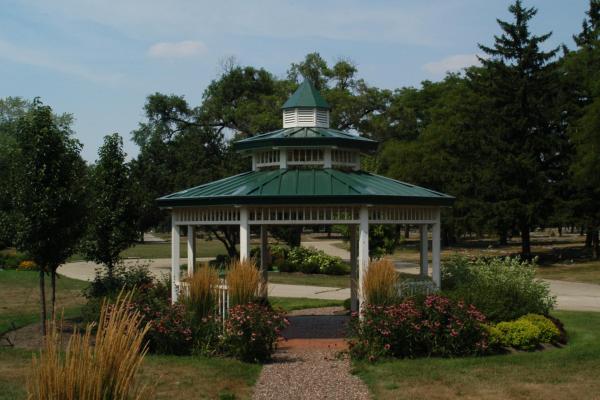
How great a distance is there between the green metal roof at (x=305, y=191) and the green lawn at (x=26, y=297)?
4.54m

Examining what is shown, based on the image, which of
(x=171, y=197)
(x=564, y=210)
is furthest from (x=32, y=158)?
(x=564, y=210)

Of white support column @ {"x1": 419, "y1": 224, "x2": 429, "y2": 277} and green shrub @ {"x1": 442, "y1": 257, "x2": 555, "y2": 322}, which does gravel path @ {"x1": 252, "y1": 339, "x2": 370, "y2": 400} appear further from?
white support column @ {"x1": 419, "y1": 224, "x2": 429, "y2": 277}

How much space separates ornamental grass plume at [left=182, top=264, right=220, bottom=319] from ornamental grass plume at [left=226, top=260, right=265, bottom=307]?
46 centimetres

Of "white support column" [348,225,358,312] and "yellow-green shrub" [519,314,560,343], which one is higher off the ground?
"white support column" [348,225,358,312]

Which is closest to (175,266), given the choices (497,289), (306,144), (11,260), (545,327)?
(306,144)

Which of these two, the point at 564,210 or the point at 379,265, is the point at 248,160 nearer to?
the point at 564,210

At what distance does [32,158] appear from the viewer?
42.9 ft

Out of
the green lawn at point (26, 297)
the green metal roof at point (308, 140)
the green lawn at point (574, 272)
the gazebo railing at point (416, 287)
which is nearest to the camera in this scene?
the gazebo railing at point (416, 287)

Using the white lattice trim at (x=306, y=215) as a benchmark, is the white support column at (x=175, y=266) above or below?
below

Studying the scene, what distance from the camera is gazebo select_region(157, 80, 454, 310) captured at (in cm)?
1279

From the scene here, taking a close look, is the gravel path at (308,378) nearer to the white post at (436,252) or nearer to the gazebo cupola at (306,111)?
the white post at (436,252)

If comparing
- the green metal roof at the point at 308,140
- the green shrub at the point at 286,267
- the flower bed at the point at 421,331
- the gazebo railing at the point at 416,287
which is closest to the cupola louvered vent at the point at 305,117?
the green metal roof at the point at 308,140

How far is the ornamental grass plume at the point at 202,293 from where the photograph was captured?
12.0 meters

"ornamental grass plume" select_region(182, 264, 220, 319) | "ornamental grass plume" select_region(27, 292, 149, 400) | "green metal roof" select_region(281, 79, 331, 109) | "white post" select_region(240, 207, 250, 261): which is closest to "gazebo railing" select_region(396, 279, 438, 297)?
"white post" select_region(240, 207, 250, 261)
